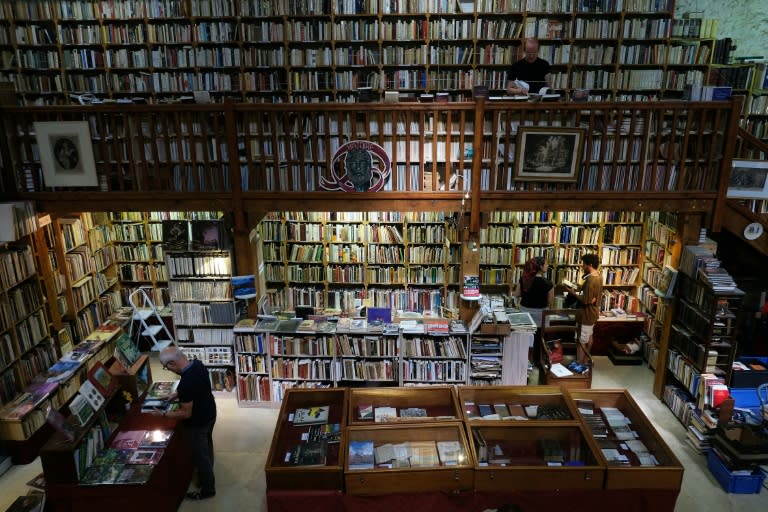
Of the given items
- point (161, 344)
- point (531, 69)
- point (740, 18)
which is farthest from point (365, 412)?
point (740, 18)

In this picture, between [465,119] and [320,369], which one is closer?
[465,119]

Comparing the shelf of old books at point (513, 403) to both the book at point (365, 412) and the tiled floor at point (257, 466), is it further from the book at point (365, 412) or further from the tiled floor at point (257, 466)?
the tiled floor at point (257, 466)

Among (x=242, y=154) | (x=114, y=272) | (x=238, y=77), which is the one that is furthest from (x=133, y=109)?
(x=114, y=272)

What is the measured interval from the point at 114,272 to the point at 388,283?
4294 millimetres

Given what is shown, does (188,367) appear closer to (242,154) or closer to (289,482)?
(289,482)

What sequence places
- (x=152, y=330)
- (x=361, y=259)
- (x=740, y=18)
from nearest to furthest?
(x=152, y=330), (x=740, y=18), (x=361, y=259)

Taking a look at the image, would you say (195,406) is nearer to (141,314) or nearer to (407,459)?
(407,459)

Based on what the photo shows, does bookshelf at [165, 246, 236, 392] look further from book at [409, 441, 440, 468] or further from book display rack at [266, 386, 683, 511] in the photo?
book at [409, 441, 440, 468]

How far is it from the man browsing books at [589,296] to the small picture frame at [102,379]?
18.0ft

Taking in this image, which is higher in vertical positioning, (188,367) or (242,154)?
(242,154)

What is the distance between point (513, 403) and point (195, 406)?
300 centimetres

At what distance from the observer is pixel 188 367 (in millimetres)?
4539

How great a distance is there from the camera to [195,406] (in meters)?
4.57

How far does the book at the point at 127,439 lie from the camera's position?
4.62m
